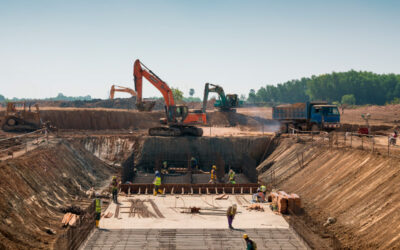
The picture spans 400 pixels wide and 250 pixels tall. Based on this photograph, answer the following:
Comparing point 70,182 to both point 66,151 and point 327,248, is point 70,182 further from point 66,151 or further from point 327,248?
point 327,248

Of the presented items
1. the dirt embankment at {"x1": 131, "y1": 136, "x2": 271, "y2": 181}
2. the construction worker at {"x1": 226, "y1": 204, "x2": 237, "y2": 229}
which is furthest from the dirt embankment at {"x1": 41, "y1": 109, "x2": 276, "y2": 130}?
the construction worker at {"x1": 226, "y1": 204, "x2": 237, "y2": 229}

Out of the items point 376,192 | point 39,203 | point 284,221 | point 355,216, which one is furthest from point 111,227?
point 376,192

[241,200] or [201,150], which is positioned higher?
[201,150]

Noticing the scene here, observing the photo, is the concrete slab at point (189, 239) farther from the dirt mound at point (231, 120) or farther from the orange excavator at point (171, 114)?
the dirt mound at point (231, 120)

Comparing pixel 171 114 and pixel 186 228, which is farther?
pixel 171 114

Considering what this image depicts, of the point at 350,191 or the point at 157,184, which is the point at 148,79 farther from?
the point at 350,191

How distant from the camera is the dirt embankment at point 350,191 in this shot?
17.2 m

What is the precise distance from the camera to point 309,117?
41875 mm

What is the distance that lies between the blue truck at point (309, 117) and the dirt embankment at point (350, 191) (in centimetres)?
897

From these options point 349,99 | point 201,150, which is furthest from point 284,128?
point 349,99

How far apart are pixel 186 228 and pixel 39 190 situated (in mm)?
8426

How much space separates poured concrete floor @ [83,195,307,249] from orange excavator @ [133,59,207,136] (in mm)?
17652

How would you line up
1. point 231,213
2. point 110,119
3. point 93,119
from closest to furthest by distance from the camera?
point 231,213, point 93,119, point 110,119

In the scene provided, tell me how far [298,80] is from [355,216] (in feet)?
524
